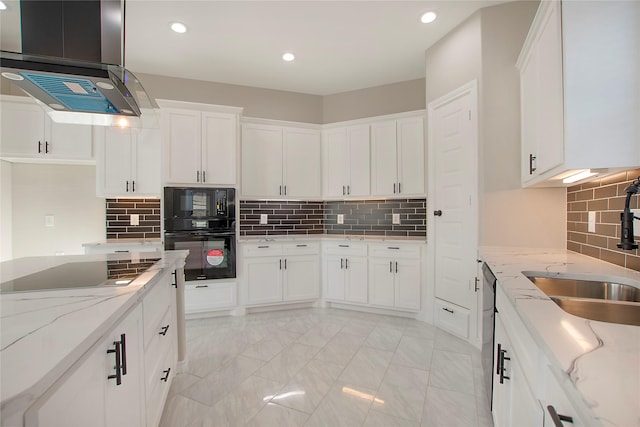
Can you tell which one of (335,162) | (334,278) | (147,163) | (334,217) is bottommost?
(334,278)

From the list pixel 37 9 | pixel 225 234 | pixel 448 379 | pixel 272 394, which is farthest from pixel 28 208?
pixel 448 379

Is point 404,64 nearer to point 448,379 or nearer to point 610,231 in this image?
point 610,231

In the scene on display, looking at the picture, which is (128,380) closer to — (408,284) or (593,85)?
(593,85)

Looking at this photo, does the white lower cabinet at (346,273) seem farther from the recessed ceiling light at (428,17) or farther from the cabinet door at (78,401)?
the cabinet door at (78,401)

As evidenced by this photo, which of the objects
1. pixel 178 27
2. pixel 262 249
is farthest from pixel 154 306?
pixel 178 27

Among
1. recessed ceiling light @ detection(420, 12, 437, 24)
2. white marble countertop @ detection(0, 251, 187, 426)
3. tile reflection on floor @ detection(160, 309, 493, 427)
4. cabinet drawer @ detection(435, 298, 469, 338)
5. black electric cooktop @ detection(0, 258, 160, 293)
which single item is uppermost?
recessed ceiling light @ detection(420, 12, 437, 24)

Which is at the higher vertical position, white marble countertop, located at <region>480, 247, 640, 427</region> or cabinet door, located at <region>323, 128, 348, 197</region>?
cabinet door, located at <region>323, 128, 348, 197</region>

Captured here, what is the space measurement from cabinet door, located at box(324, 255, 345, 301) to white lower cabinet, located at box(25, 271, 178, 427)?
2.08 meters

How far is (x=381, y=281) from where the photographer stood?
333 cm

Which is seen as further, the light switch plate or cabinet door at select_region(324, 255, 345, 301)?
cabinet door at select_region(324, 255, 345, 301)

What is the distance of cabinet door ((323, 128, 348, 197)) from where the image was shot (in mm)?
3695

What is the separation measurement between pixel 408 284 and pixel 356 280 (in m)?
0.60

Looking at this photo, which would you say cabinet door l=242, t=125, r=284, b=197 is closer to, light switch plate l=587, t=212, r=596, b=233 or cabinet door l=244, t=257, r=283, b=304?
cabinet door l=244, t=257, r=283, b=304

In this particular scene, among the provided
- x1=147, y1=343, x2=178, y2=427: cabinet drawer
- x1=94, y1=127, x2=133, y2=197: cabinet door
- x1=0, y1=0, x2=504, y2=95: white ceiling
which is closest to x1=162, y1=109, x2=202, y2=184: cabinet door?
x1=94, y1=127, x2=133, y2=197: cabinet door
